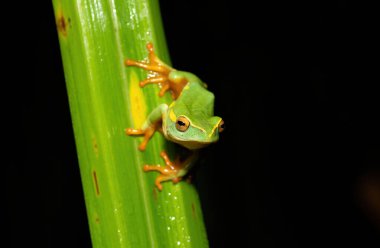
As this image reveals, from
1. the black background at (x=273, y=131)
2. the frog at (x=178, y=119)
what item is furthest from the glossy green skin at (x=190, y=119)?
the black background at (x=273, y=131)

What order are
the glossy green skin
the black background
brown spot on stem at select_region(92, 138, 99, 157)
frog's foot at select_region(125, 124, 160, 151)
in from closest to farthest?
brown spot on stem at select_region(92, 138, 99, 157)
frog's foot at select_region(125, 124, 160, 151)
the glossy green skin
the black background

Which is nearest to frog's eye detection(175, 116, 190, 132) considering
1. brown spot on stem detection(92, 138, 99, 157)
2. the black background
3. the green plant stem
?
the green plant stem

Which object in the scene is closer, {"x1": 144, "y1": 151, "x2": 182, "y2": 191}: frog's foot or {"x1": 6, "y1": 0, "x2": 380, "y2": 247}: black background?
{"x1": 144, "y1": 151, "x2": 182, "y2": 191}: frog's foot

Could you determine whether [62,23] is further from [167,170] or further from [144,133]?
[167,170]

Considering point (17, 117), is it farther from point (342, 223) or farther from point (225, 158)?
point (342, 223)

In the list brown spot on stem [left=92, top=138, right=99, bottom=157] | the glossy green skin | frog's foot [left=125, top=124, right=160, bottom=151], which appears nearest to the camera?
brown spot on stem [left=92, top=138, right=99, bottom=157]

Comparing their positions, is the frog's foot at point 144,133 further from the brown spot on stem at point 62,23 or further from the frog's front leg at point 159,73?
the brown spot on stem at point 62,23

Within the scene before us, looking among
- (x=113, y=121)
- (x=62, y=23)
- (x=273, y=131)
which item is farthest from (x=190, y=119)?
(x=273, y=131)

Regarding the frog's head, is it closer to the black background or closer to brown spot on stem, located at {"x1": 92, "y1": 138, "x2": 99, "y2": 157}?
brown spot on stem, located at {"x1": 92, "y1": 138, "x2": 99, "y2": 157}
